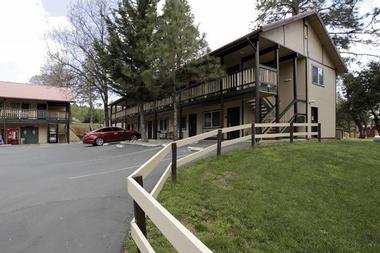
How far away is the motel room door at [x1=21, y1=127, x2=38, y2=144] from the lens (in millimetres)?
35844

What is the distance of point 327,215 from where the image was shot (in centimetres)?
624

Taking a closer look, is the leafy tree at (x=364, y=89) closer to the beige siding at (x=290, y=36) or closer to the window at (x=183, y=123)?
the beige siding at (x=290, y=36)

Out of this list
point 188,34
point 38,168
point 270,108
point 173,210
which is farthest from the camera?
point 270,108

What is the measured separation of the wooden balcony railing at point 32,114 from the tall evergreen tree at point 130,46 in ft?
57.4

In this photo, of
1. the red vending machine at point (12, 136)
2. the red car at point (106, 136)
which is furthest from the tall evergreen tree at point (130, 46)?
the red vending machine at point (12, 136)

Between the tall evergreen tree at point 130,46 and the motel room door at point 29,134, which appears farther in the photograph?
the motel room door at point 29,134

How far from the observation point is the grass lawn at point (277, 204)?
16.3 feet

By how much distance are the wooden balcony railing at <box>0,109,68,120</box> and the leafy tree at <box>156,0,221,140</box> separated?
23.8 metres

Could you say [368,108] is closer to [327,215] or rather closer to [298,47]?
[298,47]

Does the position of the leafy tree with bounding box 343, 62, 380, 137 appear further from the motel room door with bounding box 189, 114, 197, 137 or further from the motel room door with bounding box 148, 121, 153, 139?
the motel room door with bounding box 148, 121, 153, 139

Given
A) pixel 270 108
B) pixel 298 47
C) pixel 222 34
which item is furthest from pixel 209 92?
pixel 222 34

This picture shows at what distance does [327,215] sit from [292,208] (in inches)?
27.5

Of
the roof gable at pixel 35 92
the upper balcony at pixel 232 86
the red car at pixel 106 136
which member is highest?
the roof gable at pixel 35 92

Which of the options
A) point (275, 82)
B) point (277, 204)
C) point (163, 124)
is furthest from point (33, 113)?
point (277, 204)
